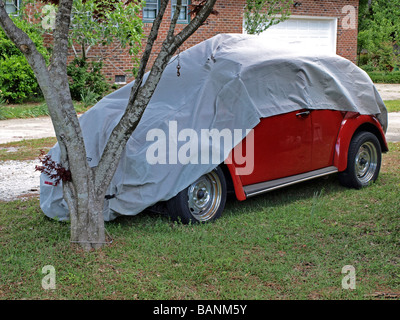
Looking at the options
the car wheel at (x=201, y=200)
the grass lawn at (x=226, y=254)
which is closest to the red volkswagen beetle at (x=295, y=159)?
the car wheel at (x=201, y=200)

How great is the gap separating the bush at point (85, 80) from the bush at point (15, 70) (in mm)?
1293

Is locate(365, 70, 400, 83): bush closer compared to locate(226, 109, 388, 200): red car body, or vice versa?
locate(226, 109, 388, 200): red car body

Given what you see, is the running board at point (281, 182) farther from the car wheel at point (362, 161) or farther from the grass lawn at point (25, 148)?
the grass lawn at point (25, 148)

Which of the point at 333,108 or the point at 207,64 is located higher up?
the point at 207,64

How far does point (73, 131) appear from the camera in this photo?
4.61 metres

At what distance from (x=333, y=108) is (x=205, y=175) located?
6.62 ft

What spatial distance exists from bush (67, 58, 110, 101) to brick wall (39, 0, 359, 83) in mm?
813

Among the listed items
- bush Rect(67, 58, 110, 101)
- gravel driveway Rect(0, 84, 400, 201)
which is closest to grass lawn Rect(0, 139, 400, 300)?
gravel driveway Rect(0, 84, 400, 201)

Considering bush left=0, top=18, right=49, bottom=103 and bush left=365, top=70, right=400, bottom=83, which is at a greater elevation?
bush left=0, top=18, right=49, bottom=103

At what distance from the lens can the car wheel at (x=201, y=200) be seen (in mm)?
5301

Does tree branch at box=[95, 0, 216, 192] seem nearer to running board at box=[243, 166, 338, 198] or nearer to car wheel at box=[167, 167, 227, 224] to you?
car wheel at box=[167, 167, 227, 224]

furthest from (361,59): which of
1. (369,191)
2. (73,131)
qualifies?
(73,131)

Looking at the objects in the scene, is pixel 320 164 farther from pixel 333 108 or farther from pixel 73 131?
pixel 73 131

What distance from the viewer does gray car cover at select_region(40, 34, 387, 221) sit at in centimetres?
526
